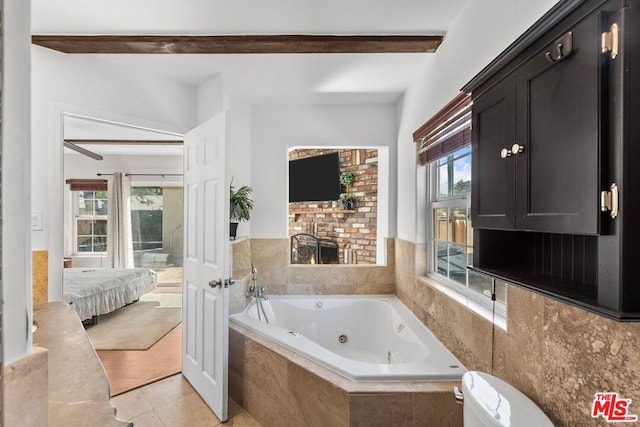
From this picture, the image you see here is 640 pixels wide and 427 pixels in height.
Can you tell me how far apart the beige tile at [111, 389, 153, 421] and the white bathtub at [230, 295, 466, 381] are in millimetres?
806

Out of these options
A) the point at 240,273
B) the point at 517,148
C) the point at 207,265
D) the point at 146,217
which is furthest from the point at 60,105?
the point at 146,217

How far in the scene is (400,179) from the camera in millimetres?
3018

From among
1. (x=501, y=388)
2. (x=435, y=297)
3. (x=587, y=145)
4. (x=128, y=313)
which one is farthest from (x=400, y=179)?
(x=128, y=313)

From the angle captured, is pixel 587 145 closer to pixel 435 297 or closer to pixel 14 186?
pixel 14 186

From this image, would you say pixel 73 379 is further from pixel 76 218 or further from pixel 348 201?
pixel 76 218

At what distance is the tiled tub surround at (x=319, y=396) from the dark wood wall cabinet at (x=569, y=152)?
764mm

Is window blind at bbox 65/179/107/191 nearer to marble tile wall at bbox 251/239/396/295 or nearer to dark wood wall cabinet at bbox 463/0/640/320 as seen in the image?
marble tile wall at bbox 251/239/396/295

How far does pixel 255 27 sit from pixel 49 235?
6.19ft

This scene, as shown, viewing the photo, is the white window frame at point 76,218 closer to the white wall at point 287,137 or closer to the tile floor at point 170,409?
the white wall at point 287,137

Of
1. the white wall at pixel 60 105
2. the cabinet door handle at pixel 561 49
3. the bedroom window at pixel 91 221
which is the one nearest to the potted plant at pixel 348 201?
the white wall at pixel 60 105

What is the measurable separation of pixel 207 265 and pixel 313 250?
8.64 feet

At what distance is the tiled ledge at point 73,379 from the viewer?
0.80 m

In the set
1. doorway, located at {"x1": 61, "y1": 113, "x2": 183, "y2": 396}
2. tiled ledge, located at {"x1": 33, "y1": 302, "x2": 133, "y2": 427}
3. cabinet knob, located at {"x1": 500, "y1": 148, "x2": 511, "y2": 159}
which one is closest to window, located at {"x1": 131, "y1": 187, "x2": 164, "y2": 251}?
doorway, located at {"x1": 61, "y1": 113, "x2": 183, "y2": 396}

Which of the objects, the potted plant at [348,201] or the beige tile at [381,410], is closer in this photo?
the beige tile at [381,410]
